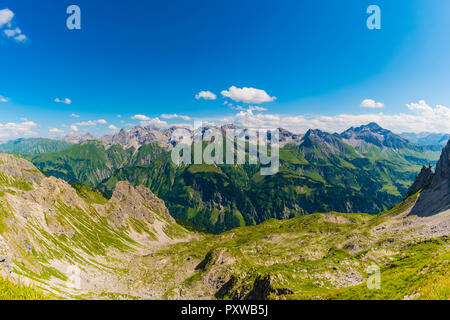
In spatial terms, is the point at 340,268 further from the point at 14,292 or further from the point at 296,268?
the point at 14,292

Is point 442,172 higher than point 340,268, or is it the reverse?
point 442,172

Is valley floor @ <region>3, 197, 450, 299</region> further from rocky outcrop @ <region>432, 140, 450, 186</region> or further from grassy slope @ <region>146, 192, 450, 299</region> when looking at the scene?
rocky outcrop @ <region>432, 140, 450, 186</region>

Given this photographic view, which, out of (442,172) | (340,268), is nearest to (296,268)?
(340,268)

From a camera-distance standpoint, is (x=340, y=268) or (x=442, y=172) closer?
(x=340, y=268)

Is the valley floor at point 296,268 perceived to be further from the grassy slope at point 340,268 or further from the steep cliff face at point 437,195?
the steep cliff face at point 437,195

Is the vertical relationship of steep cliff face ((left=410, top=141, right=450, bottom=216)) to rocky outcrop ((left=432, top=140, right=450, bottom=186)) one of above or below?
below

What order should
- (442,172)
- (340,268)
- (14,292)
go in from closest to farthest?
(14,292)
(340,268)
(442,172)

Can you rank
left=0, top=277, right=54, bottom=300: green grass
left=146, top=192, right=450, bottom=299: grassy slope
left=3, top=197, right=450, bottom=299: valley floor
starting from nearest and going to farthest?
left=0, top=277, right=54, bottom=300: green grass
left=146, top=192, right=450, bottom=299: grassy slope
left=3, top=197, right=450, bottom=299: valley floor

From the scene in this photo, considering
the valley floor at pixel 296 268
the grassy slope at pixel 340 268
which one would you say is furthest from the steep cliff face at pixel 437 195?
the grassy slope at pixel 340 268

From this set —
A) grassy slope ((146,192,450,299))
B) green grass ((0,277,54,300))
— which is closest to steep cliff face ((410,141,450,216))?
grassy slope ((146,192,450,299))
